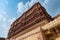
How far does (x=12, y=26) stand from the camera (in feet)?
42.3

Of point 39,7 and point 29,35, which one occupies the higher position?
point 39,7

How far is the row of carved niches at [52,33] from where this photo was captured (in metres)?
6.97

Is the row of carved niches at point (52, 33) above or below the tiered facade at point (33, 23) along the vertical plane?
below

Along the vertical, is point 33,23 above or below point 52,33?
above

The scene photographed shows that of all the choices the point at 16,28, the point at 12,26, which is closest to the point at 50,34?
the point at 16,28

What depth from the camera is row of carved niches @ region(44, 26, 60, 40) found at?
22.9 ft

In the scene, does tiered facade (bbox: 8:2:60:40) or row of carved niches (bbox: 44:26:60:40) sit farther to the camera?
tiered facade (bbox: 8:2:60:40)

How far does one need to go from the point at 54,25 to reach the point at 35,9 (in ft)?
12.2

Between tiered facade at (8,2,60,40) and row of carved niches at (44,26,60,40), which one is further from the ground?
tiered facade at (8,2,60,40)

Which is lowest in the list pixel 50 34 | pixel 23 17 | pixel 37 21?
pixel 50 34

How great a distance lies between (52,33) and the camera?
7207mm

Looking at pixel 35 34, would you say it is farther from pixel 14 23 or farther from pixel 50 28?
pixel 14 23

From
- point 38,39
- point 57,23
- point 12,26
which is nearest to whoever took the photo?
point 57,23

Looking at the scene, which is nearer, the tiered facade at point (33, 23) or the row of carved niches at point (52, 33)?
the row of carved niches at point (52, 33)
